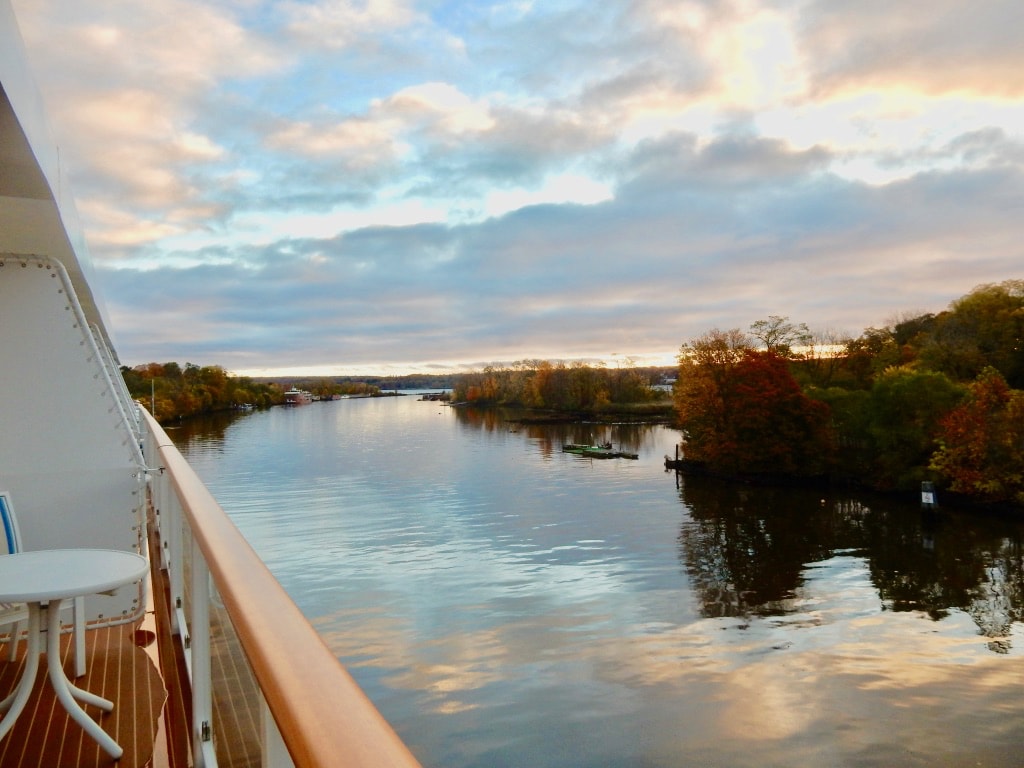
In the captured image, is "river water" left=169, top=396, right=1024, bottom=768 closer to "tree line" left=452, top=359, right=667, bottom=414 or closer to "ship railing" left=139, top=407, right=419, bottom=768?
"ship railing" left=139, top=407, right=419, bottom=768

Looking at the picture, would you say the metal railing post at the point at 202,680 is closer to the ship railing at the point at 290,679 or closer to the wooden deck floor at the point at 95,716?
the ship railing at the point at 290,679

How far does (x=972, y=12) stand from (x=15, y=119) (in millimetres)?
36022

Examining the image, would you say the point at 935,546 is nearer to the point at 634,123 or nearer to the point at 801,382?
the point at 801,382

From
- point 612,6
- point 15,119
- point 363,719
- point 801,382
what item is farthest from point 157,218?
point 801,382

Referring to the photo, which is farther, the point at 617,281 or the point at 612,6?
the point at 617,281

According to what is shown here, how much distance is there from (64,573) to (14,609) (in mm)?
532

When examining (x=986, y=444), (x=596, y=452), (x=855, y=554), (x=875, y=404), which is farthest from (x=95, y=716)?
(x=596, y=452)

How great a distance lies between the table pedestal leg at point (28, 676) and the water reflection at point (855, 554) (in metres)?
27.4

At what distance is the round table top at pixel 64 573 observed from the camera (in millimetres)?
2363

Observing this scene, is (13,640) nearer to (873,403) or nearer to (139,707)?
(139,707)

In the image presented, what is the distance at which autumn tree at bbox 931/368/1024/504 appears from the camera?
113 ft

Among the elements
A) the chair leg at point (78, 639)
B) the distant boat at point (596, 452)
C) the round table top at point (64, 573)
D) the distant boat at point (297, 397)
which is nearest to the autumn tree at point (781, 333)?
the distant boat at point (596, 452)

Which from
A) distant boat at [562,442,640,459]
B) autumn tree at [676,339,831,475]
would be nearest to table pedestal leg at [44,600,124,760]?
autumn tree at [676,339,831,475]

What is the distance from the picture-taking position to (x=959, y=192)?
5103 centimetres
